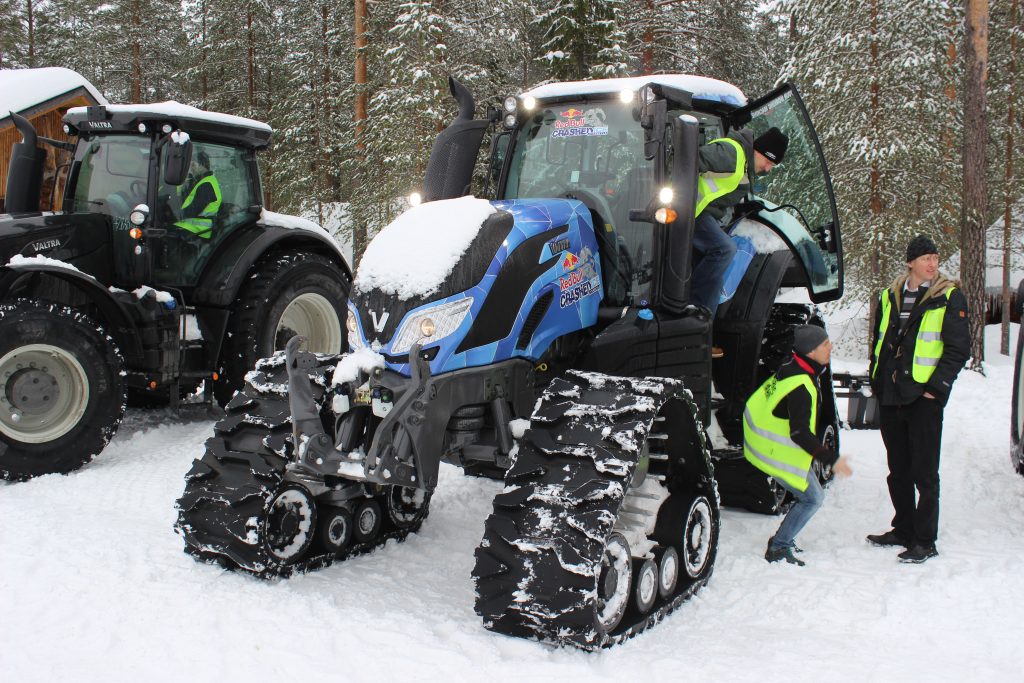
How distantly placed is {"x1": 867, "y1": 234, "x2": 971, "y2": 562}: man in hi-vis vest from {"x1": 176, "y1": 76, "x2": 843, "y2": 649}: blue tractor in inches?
32.4

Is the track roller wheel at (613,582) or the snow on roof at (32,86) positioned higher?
the snow on roof at (32,86)

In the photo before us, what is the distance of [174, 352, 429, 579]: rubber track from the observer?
4.21 metres

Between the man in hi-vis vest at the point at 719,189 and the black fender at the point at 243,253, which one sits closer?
the man in hi-vis vest at the point at 719,189

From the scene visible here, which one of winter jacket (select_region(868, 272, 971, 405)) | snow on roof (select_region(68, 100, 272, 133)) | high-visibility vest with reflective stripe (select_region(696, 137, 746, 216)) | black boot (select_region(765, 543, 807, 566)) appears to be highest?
snow on roof (select_region(68, 100, 272, 133))

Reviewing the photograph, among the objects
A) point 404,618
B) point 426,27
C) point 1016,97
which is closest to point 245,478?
point 404,618

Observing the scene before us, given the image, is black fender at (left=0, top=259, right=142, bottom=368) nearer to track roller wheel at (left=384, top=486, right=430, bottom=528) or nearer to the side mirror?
the side mirror

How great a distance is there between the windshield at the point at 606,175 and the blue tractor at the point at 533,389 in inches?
0.5

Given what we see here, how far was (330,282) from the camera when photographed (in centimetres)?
796

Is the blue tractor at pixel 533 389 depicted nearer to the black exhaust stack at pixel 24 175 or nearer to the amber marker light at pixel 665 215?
the amber marker light at pixel 665 215

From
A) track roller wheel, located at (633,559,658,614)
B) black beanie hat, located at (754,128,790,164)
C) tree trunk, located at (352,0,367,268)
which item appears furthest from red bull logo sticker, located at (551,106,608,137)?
tree trunk, located at (352,0,367,268)

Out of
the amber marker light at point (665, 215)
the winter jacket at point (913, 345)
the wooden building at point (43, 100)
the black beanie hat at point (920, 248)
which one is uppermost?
the wooden building at point (43, 100)

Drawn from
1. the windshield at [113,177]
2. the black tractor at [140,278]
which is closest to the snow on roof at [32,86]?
the black tractor at [140,278]

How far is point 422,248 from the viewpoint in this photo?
400 cm

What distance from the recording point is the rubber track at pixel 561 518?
11.4ft
